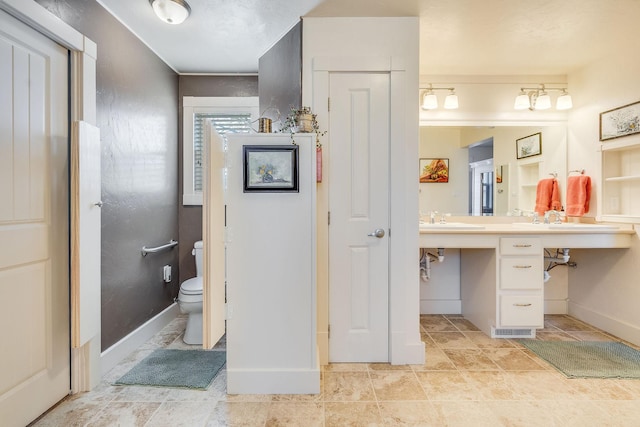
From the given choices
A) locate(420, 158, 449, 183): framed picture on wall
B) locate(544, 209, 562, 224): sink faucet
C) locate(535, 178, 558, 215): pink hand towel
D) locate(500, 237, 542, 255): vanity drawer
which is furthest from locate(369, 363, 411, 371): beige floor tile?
locate(535, 178, 558, 215): pink hand towel

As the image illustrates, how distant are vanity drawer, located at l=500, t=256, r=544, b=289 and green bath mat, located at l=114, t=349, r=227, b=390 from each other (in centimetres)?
225

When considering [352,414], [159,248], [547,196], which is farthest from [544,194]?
[159,248]

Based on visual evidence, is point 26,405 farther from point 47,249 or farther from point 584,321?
point 584,321

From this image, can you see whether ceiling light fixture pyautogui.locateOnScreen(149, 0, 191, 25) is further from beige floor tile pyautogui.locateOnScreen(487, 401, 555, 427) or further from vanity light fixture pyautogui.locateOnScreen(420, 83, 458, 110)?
beige floor tile pyautogui.locateOnScreen(487, 401, 555, 427)

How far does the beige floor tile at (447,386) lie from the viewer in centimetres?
182

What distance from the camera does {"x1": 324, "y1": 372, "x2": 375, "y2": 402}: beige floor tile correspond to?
5.93 feet

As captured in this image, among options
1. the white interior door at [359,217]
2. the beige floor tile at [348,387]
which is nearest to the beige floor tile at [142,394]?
the beige floor tile at [348,387]

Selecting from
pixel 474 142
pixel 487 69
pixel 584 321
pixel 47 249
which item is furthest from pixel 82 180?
pixel 584 321

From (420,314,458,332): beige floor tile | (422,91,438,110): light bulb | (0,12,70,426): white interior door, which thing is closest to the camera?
(0,12,70,426): white interior door

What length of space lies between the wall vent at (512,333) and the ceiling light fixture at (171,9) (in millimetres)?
3248

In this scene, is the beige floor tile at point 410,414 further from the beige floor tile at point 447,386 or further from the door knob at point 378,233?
the door knob at point 378,233

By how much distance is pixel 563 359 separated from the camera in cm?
226

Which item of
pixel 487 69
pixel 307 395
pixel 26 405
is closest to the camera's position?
pixel 26 405

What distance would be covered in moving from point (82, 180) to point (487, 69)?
332 cm
